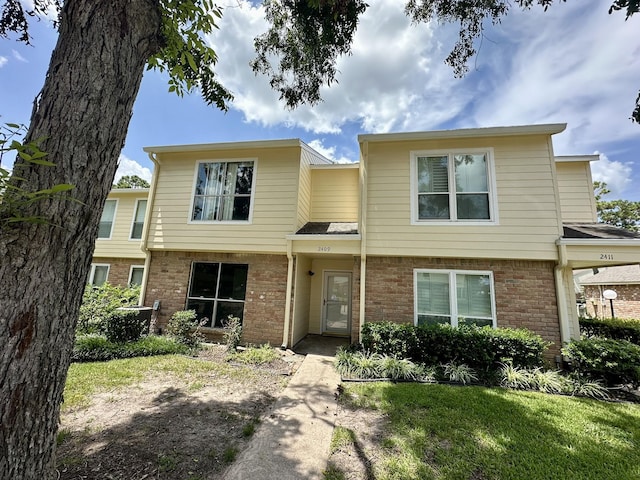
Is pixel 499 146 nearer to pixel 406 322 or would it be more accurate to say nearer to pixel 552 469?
pixel 406 322

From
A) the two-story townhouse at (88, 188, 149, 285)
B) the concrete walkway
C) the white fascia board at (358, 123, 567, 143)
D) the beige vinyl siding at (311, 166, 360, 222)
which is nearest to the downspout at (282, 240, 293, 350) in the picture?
the concrete walkway

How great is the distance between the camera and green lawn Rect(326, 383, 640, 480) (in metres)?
3.12

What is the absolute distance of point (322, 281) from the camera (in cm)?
1036

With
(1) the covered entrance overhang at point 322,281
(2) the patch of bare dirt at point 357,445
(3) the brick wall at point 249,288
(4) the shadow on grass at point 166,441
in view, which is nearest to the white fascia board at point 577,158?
(1) the covered entrance overhang at point 322,281

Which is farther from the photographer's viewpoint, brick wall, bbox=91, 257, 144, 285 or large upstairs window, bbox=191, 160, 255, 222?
brick wall, bbox=91, 257, 144, 285

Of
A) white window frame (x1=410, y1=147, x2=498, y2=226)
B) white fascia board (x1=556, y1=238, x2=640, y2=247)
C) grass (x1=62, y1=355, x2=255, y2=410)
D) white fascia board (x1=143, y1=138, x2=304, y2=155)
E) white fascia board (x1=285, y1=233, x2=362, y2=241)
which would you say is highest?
white fascia board (x1=143, y1=138, x2=304, y2=155)

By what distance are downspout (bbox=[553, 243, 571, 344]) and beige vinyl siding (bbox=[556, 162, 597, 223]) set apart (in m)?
2.61

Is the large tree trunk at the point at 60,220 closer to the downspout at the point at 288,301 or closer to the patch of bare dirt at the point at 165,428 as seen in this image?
the patch of bare dirt at the point at 165,428

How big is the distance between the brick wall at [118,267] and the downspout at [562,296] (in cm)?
A: 1511

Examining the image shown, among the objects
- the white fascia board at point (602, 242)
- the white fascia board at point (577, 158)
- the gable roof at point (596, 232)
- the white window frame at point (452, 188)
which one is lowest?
the white fascia board at point (602, 242)

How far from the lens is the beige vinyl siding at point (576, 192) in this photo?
8.33m

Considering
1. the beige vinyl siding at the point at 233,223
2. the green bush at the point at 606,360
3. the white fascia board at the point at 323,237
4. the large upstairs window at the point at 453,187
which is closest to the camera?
the green bush at the point at 606,360

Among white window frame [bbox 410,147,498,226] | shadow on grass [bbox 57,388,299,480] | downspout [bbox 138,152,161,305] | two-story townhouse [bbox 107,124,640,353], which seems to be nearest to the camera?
shadow on grass [bbox 57,388,299,480]

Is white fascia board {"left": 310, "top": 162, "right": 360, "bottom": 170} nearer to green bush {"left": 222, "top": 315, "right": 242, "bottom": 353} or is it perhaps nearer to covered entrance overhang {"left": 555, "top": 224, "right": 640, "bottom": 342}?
green bush {"left": 222, "top": 315, "right": 242, "bottom": 353}
